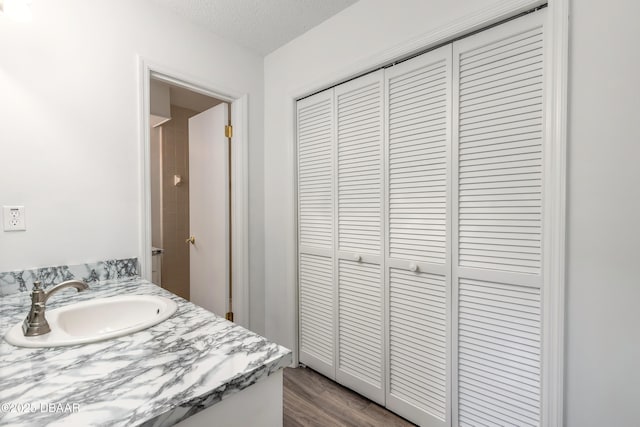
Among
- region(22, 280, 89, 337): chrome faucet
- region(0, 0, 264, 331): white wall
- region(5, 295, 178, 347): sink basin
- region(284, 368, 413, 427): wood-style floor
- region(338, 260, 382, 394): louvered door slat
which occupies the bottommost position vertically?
region(284, 368, 413, 427): wood-style floor

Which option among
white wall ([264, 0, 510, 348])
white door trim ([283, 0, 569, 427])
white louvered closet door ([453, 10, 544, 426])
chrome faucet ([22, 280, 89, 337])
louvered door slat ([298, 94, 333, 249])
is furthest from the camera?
louvered door slat ([298, 94, 333, 249])

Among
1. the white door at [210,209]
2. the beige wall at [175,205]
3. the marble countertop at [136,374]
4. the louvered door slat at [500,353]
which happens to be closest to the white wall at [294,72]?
the white door at [210,209]

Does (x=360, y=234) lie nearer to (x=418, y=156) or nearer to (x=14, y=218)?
(x=418, y=156)

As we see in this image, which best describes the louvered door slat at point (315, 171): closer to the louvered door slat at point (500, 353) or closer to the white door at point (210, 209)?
the white door at point (210, 209)

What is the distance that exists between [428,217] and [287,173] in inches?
42.9

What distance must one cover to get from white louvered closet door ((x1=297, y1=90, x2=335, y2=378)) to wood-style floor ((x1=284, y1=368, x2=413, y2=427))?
12cm

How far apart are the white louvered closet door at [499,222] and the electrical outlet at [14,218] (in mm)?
2003

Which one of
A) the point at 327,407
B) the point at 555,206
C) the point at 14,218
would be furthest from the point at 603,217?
the point at 14,218

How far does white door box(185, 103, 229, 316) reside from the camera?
2336mm

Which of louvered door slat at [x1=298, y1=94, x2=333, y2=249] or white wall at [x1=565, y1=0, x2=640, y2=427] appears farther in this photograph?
louvered door slat at [x1=298, y1=94, x2=333, y2=249]

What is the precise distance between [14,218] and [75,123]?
52cm

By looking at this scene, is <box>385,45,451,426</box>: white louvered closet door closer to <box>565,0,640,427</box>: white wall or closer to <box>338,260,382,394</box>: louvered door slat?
<box>338,260,382,394</box>: louvered door slat

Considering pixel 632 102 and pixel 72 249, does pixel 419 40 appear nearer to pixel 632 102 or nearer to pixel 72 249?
pixel 632 102

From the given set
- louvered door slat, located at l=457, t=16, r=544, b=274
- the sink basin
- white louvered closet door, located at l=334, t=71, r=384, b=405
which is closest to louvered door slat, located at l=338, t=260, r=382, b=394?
white louvered closet door, located at l=334, t=71, r=384, b=405
